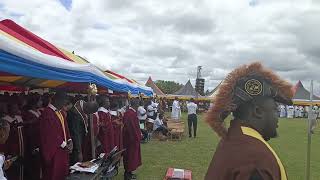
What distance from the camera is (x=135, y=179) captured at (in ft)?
33.2

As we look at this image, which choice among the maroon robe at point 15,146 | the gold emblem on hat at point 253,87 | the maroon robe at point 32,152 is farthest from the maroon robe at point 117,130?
the gold emblem on hat at point 253,87

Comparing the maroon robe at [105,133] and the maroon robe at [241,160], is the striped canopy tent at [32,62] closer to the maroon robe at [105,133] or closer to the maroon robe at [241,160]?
the maroon robe at [241,160]

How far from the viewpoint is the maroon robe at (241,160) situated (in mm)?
2211

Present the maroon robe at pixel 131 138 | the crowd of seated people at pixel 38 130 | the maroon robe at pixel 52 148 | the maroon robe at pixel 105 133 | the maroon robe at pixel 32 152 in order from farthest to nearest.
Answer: the maroon robe at pixel 131 138 < the maroon robe at pixel 105 133 < the maroon robe at pixel 32 152 < the crowd of seated people at pixel 38 130 < the maroon robe at pixel 52 148

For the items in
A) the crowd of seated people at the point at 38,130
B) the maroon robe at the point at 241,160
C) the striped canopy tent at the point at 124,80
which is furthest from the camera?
the striped canopy tent at the point at 124,80

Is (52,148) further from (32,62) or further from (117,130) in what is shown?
(117,130)

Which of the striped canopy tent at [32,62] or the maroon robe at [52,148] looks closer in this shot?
the striped canopy tent at [32,62]

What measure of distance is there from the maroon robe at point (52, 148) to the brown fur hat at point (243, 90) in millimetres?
4416

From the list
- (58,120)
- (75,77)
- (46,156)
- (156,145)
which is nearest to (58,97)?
(58,120)

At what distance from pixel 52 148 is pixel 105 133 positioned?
2960mm

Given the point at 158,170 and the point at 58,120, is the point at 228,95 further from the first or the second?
the point at 158,170

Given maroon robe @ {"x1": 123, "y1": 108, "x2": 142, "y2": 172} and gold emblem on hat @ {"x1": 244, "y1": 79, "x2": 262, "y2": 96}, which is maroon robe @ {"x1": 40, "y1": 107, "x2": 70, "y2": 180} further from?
gold emblem on hat @ {"x1": 244, "y1": 79, "x2": 262, "y2": 96}

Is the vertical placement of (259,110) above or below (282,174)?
above

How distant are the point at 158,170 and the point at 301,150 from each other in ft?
24.7
